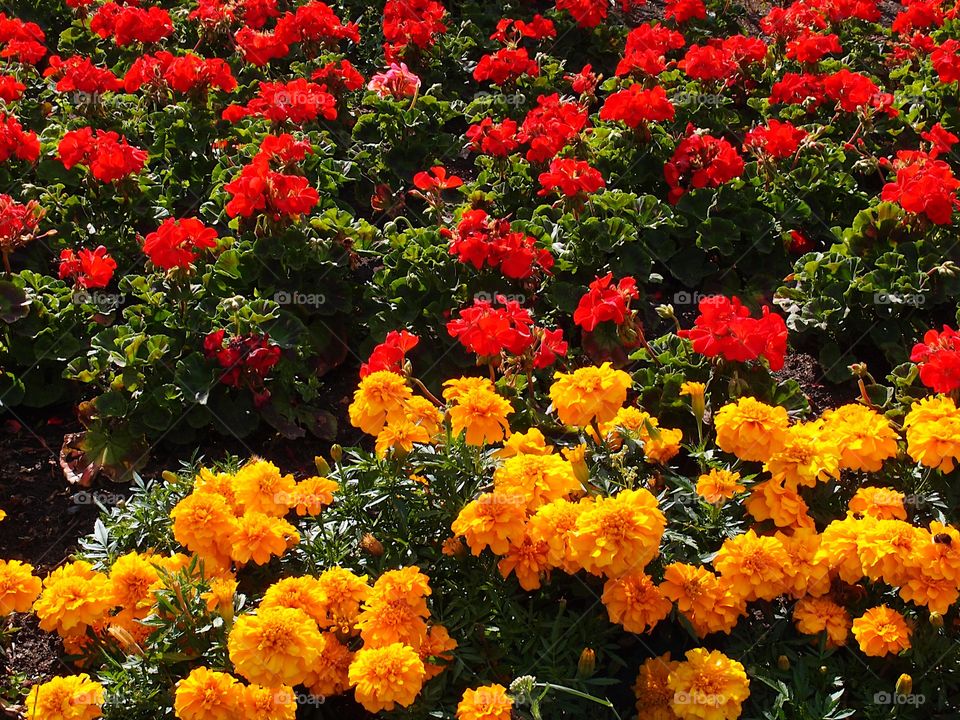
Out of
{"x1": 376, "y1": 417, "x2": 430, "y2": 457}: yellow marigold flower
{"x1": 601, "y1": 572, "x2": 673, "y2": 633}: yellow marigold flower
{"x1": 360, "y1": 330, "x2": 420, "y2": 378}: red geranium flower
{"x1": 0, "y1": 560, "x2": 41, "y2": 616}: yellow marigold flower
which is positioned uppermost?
{"x1": 376, "y1": 417, "x2": 430, "y2": 457}: yellow marigold flower

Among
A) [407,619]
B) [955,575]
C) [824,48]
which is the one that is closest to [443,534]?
[407,619]

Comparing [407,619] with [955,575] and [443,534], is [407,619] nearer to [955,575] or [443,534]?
[443,534]

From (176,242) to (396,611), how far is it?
210 cm

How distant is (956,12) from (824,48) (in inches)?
56.3

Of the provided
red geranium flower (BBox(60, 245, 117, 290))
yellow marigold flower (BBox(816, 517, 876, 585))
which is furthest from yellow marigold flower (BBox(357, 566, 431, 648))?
red geranium flower (BBox(60, 245, 117, 290))

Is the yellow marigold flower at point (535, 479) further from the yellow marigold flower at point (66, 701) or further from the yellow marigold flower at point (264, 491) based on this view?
the yellow marigold flower at point (66, 701)

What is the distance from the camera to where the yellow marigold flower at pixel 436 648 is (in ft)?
9.30

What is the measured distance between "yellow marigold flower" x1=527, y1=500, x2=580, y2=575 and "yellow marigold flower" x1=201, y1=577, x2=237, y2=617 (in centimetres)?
83

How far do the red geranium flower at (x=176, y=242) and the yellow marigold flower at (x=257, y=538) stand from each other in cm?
157

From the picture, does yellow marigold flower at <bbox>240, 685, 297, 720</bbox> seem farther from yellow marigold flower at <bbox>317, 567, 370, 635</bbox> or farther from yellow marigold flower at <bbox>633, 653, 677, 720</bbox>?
yellow marigold flower at <bbox>633, 653, 677, 720</bbox>

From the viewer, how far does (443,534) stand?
3.17m

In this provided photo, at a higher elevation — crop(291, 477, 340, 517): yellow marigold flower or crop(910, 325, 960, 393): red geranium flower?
crop(910, 325, 960, 393): red geranium flower

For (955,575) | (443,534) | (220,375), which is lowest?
(220,375)

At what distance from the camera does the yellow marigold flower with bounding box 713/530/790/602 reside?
2904 millimetres
